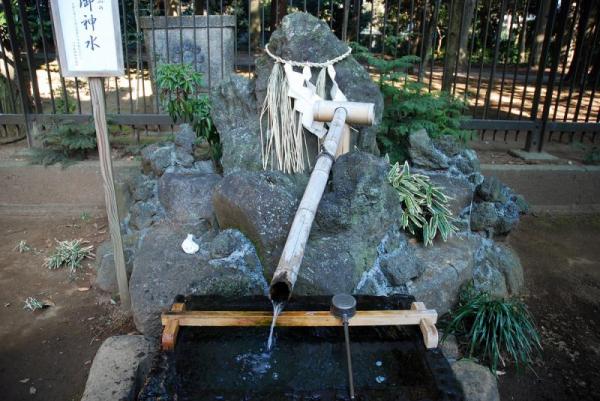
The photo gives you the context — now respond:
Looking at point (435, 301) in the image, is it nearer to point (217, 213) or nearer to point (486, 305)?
point (486, 305)

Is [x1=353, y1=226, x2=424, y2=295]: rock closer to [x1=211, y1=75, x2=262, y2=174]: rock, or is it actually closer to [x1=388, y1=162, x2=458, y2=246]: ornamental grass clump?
[x1=388, y1=162, x2=458, y2=246]: ornamental grass clump

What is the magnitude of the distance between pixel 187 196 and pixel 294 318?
62.7 inches

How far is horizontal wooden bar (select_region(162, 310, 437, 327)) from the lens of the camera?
7.18ft

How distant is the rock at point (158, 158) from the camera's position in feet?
12.3

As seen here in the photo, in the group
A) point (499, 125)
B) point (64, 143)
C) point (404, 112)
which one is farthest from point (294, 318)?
point (499, 125)

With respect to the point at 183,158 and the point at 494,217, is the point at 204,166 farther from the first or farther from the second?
the point at 494,217

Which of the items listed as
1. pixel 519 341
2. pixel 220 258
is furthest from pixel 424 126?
pixel 220 258

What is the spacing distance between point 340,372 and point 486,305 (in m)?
1.34

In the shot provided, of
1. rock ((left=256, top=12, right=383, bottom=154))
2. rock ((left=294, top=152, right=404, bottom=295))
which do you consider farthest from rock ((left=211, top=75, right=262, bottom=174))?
rock ((left=294, top=152, right=404, bottom=295))

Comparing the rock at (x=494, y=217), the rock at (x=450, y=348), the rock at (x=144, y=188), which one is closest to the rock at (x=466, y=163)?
the rock at (x=494, y=217)

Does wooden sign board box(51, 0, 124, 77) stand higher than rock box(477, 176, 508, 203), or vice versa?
wooden sign board box(51, 0, 124, 77)

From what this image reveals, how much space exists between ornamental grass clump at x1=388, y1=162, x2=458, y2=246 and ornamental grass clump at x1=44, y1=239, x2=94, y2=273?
8.28 ft

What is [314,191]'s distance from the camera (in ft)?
8.00

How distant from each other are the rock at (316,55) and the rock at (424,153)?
0.50 meters
